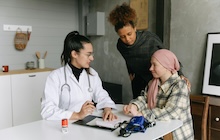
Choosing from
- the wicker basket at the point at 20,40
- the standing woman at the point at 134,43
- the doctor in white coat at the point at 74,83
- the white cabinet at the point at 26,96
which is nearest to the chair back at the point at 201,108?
the standing woman at the point at 134,43

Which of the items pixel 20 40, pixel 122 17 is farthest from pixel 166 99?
pixel 20 40

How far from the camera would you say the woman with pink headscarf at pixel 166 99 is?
1.73 metres

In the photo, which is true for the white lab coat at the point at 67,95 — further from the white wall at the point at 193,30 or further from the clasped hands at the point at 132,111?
the white wall at the point at 193,30

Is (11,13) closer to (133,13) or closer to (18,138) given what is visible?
(133,13)

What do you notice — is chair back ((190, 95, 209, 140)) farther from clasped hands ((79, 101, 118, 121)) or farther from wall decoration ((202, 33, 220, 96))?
clasped hands ((79, 101, 118, 121))

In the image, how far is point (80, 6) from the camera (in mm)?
4801

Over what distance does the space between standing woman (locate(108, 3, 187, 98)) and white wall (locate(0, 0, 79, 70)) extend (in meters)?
2.28

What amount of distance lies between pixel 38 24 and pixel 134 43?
2.53 metres

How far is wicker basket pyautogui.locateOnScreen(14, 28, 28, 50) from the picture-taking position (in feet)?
13.0

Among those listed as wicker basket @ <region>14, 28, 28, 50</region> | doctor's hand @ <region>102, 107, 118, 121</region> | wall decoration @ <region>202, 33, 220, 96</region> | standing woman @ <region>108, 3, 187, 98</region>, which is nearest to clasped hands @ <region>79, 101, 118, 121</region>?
doctor's hand @ <region>102, 107, 118, 121</region>

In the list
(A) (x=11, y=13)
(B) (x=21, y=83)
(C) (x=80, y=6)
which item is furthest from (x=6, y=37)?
(C) (x=80, y=6)

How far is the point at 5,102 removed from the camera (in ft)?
11.7

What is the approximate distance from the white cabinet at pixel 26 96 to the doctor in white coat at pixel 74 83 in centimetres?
184

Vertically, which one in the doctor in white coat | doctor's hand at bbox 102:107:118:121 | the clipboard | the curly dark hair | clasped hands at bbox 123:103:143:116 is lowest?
the clipboard
